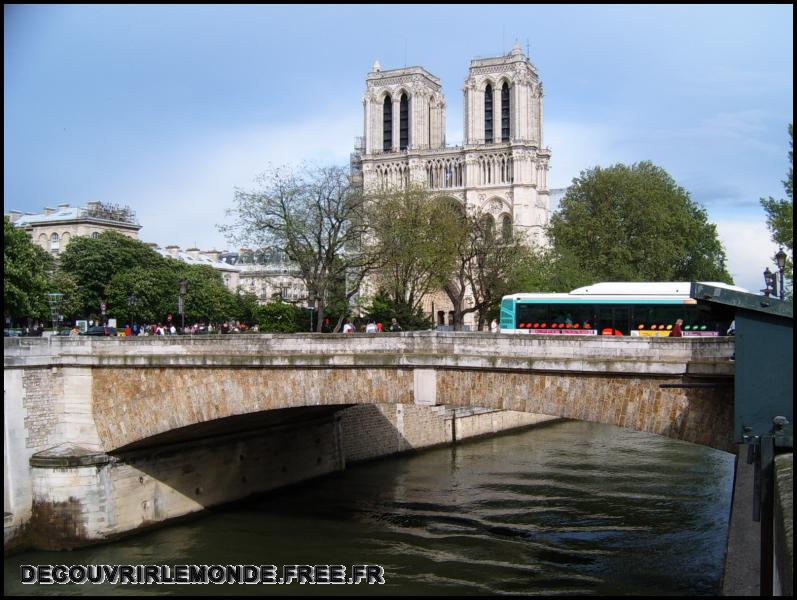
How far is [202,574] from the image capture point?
2111cm

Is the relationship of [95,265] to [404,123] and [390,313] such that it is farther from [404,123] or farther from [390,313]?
[404,123]

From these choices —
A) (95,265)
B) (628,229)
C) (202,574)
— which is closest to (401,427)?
(202,574)

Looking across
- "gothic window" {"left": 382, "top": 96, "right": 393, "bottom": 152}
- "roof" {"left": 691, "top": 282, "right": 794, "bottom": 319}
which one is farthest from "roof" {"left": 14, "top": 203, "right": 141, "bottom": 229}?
"roof" {"left": 691, "top": 282, "right": 794, "bottom": 319}

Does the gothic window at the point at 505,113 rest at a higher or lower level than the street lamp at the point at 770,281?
higher

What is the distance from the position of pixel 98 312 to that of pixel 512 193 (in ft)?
162

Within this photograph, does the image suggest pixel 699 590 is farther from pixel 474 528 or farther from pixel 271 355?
pixel 271 355

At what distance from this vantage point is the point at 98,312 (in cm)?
6725

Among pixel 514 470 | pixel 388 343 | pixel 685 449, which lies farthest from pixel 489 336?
pixel 685 449

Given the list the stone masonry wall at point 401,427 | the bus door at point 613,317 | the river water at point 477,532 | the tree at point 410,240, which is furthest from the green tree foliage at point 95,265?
the bus door at point 613,317

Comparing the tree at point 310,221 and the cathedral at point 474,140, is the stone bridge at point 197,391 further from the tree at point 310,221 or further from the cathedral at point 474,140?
the cathedral at point 474,140

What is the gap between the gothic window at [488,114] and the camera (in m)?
103

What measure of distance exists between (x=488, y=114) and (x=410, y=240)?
199 feet

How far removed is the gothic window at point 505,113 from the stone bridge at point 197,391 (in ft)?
262

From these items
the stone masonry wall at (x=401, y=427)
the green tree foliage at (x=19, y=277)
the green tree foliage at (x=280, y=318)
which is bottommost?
the stone masonry wall at (x=401, y=427)
